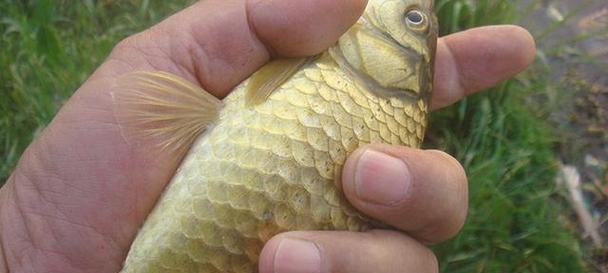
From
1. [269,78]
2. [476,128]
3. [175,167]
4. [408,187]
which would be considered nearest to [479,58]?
[476,128]

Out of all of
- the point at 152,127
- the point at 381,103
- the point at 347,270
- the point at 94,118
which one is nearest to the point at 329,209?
the point at 347,270

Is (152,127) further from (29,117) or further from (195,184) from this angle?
(29,117)

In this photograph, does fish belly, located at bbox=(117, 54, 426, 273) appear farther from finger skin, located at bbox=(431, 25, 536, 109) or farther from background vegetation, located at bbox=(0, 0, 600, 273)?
background vegetation, located at bbox=(0, 0, 600, 273)

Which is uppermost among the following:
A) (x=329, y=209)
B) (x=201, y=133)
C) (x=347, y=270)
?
(x=201, y=133)

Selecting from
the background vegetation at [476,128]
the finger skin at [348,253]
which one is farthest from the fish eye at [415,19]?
the background vegetation at [476,128]

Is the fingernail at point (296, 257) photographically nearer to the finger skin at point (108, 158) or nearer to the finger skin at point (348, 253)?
the finger skin at point (348, 253)

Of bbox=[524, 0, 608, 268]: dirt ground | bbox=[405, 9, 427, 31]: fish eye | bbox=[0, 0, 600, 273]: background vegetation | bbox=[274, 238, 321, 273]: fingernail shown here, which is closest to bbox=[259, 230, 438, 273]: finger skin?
bbox=[274, 238, 321, 273]: fingernail

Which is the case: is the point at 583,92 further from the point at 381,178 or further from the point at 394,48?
the point at 381,178

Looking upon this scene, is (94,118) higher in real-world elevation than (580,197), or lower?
higher
